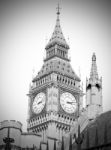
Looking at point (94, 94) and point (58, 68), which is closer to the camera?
point (94, 94)

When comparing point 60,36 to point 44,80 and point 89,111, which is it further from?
point 89,111

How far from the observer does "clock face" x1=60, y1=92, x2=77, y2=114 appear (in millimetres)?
119688

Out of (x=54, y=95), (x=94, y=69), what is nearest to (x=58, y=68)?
(x=54, y=95)

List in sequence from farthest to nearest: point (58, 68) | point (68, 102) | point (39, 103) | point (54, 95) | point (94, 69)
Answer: point (58, 68) < point (39, 103) < point (68, 102) < point (54, 95) < point (94, 69)

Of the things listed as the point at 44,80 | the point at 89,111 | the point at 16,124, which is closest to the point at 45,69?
the point at 44,80

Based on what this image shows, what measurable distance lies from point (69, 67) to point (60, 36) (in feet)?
27.8

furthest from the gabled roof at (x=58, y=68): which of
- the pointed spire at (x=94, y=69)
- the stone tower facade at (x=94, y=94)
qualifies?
the stone tower facade at (x=94, y=94)

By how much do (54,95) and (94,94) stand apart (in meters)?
25.1

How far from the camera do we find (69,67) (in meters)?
127

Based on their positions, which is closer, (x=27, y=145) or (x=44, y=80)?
(x=27, y=145)

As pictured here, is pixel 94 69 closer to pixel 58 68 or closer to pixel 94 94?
pixel 94 94

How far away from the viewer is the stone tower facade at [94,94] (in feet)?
306

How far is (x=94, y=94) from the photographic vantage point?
3723 inches

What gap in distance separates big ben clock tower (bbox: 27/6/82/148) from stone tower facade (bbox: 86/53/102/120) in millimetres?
20661
